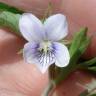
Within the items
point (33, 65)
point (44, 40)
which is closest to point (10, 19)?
point (44, 40)

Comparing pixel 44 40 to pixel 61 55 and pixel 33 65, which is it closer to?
pixel 61 55

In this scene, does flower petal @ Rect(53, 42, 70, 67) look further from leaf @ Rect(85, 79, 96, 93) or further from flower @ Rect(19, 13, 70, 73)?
leaf @ Rect(85, 79, 96, 93)

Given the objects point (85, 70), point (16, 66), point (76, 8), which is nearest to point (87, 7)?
point (76, 8)

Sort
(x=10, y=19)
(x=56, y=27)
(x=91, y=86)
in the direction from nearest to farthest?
(x=56, y=27)
(x=10, y=19)
(x=91, y=86)

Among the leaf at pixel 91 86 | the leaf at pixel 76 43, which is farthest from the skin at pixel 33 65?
the leaf at pixel 76 43

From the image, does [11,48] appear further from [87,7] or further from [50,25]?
[50,25]

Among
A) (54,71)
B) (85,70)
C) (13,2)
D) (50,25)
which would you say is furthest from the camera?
(13,2)

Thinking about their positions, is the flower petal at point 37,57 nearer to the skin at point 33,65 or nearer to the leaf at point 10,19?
the leaf at point 10,19
